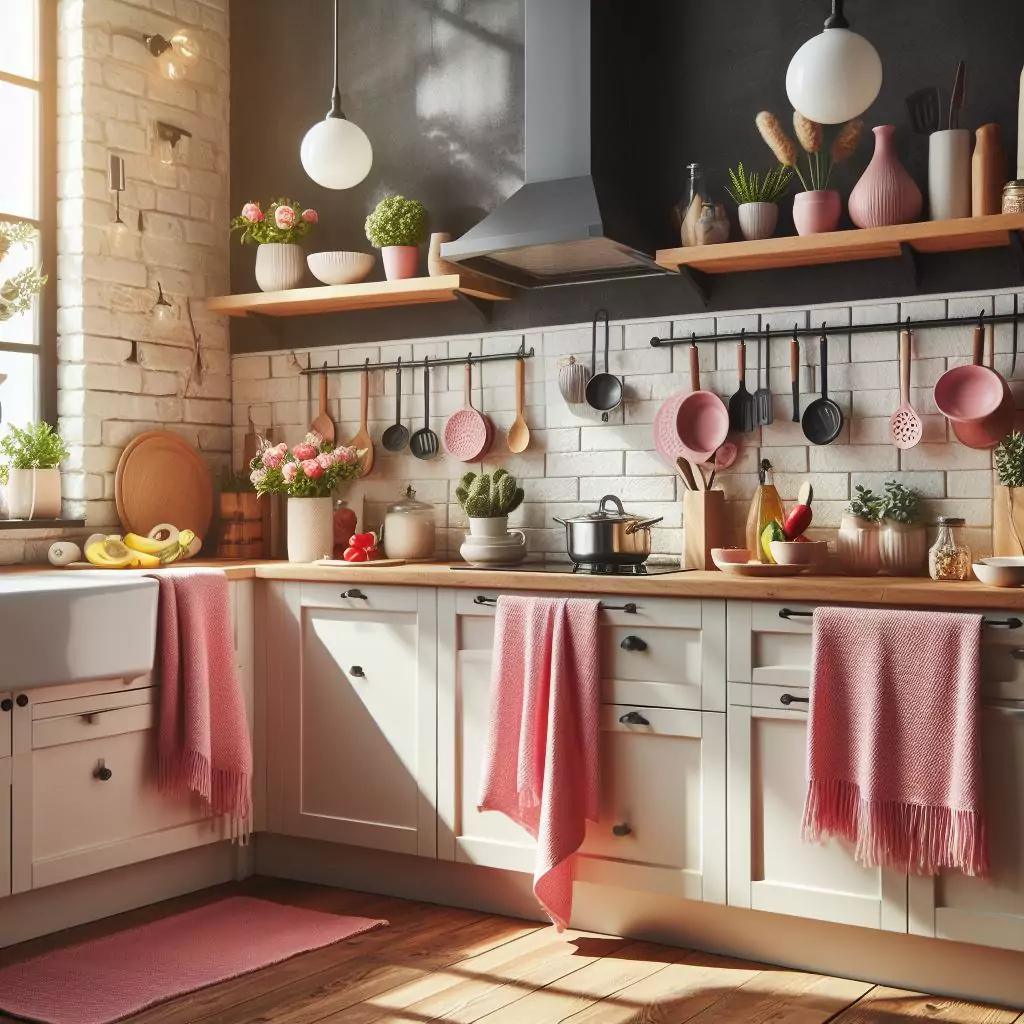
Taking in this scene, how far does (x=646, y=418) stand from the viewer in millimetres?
3912

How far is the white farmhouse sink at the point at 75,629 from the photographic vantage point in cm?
308

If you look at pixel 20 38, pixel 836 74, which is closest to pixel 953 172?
pixel 836 74

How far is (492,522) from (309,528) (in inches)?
25.8

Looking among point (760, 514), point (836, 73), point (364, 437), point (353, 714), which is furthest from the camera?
point (364, 437)

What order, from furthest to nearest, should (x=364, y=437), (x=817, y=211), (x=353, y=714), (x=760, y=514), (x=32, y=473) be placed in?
1. (x=364, y=437)
2. (x=32, y=473)
3. (x=353, y=714)
4. (x=760, y=514)
5. (x=817, y=211)

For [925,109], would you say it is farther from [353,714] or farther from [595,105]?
[353,714]

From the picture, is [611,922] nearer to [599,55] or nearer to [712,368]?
[712,368]

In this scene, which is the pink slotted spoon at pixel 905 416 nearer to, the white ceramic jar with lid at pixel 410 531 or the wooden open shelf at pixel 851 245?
the wooden open shelf at pixel 851 245

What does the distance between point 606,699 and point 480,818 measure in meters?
0.52

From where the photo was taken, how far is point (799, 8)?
3686 millimetres

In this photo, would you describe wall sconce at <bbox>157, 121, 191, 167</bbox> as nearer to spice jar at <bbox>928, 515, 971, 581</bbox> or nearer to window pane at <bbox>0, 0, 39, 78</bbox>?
window pane at <bbox>0, 0, 39, 78</bbox>

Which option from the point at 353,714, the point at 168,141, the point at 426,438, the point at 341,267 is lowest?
the point at 353,714

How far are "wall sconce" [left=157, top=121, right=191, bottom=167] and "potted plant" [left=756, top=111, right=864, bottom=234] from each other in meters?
2.05

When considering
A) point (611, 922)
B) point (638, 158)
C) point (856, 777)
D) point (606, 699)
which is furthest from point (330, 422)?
point (856, 777)
